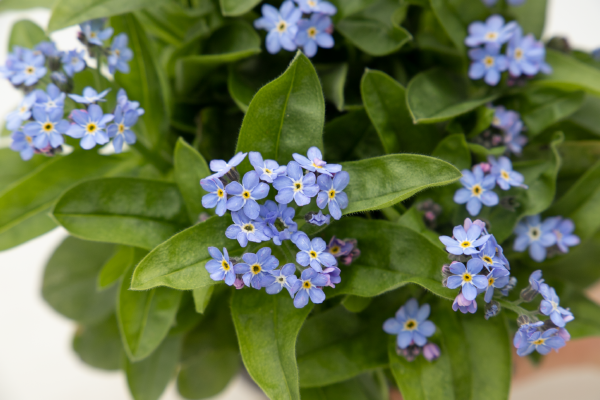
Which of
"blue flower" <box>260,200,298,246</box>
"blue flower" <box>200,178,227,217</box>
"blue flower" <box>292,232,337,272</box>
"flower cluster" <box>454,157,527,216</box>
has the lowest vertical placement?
"flower cluster" <box>454,157,527,216</box>

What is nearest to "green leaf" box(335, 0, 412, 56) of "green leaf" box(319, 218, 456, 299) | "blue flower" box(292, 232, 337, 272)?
"green leaf" box(319, 218, 456, 299)

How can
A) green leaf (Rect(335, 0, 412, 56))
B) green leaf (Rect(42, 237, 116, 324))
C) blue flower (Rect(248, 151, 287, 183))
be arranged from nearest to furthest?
blue flower (Rect(248, 151, 287, 183))
green leaf (Rect(335, 0, 412, 56))
green leaf (Rect(42, 237, 116, 324))

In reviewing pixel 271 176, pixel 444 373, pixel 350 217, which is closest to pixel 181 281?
pixel 271 176

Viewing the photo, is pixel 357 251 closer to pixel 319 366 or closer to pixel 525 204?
pixel 319 366

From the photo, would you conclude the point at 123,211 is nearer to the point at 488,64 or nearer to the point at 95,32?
the point at 95,32

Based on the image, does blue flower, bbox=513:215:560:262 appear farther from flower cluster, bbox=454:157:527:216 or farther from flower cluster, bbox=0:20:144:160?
flower cluster, bbox=0:20:144:160

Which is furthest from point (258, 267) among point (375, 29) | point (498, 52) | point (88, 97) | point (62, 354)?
point (62, 354)
